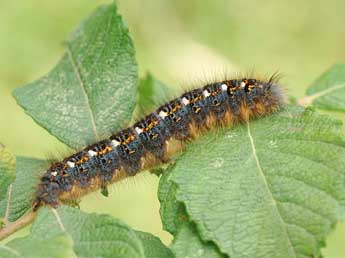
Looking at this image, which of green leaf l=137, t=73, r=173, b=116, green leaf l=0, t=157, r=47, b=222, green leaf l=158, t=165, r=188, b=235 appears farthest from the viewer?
green leaf l=137, t=73, r=173, b=116

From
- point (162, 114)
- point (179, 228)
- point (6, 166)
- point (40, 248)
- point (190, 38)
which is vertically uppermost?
point (190, 38)

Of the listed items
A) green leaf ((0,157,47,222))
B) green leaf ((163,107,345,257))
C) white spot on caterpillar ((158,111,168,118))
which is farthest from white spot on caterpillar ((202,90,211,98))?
green leaf ((0,157,47,222))

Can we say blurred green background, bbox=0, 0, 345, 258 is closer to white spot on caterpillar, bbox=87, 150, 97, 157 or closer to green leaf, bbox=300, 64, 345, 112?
green leaf, bbox=300, 64, 345, 112

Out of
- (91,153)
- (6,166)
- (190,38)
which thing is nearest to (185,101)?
(91,153)

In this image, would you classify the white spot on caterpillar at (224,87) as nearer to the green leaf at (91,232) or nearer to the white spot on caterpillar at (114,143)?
the white spot on caterpillar at (114,143)

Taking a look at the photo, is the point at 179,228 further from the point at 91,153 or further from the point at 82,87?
the point at 82,87

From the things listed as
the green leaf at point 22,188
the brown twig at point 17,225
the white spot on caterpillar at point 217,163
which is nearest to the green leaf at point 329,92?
the white spot on caterpillar at point 217,163
